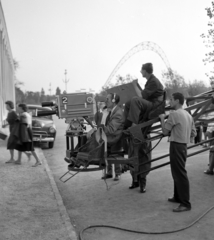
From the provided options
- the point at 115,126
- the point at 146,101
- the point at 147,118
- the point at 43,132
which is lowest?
the point at 43,132

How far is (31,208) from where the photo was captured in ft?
18.4

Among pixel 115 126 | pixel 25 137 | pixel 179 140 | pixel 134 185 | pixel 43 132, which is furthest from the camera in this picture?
pixel 43 132

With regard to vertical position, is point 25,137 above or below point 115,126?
below

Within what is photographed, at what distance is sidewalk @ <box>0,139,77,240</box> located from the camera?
4.48 metres

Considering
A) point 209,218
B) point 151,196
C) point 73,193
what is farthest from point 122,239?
point 73,193

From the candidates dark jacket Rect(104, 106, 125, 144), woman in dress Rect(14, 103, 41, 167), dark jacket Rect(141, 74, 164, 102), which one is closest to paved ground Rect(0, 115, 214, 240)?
woman in dress Rect(14, 103, 41, 167)

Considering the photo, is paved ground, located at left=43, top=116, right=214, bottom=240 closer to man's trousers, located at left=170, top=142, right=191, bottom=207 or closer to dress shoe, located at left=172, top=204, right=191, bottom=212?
dress shoe, located at left=172, top=204, right=191, bottom=212

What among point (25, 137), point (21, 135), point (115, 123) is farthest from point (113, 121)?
point (21, 135)

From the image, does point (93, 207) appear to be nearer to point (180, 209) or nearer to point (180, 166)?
point (180, 209)

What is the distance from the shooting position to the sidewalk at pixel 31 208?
448 cm

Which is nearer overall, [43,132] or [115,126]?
[115,126]

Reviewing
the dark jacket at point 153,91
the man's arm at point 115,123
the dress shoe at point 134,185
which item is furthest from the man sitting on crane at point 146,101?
the dress shoe at point 134,185

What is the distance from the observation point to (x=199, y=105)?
5824 mm

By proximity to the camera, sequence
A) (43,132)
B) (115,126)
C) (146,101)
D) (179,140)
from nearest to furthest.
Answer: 1. (179,140)
2. (146,101)
3. (115,126)
4. (43,132)
